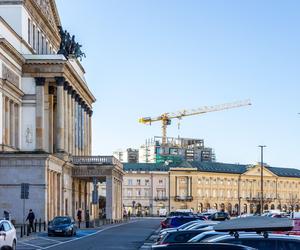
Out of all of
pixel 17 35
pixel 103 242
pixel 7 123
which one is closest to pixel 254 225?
pixel 103 242

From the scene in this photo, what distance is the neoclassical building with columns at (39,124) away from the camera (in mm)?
70562

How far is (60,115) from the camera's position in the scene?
89.0 m

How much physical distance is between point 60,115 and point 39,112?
113 inches

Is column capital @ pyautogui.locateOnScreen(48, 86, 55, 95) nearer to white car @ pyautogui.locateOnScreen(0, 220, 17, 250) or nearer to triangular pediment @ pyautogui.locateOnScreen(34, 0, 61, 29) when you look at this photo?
triangular pediment @ pyautogui.locateOnScreen(34, 0, 61, 29)

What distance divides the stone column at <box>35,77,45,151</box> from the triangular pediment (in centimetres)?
1002

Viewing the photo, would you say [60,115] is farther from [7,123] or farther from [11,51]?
[11,51]

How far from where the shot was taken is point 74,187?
304 ft

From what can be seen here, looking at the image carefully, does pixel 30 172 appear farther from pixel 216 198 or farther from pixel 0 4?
pixel 216 198

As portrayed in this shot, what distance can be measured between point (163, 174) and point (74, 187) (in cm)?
10287

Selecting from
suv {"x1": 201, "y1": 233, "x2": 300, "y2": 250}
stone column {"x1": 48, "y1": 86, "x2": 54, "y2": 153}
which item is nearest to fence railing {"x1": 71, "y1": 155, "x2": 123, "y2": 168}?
stone column {"x1": 48, "y1": 86, "x2": 54, "y2": 153}

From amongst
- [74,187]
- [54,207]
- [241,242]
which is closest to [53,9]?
[74,187]

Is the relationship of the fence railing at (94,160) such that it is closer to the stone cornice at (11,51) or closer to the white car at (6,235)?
the stone cornice at (11,51)

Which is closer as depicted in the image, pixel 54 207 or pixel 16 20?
pixel 54 207

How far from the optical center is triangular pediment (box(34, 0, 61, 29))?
95.3 meters
